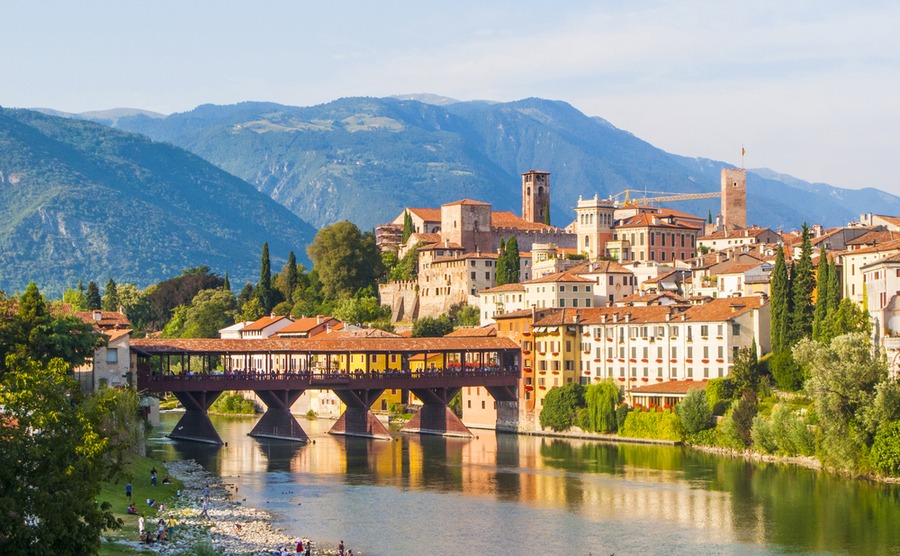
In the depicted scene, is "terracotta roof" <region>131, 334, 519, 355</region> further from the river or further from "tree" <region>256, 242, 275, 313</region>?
"tree" <region>256, 242, 275, 313</region>

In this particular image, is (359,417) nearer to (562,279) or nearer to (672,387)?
(672,387)

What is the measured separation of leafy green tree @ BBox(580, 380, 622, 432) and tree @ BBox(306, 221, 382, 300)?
5881 cm

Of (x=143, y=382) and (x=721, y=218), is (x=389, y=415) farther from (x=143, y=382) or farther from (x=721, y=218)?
(x=721, y=218)

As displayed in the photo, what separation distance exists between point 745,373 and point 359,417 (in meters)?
27.6

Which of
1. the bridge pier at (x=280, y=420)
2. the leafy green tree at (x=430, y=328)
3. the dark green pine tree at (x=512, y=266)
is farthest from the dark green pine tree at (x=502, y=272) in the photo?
the bridge pier at (x=280, y=420)

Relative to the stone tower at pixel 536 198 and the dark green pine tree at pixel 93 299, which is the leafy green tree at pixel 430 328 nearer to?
the dark green pine tree at pixel 93 299

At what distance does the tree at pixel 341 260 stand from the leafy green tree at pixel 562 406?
54312mm

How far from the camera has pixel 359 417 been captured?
96812 mm

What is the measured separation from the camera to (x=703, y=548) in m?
52.2

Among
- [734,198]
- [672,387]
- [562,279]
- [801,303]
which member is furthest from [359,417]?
[734,198]

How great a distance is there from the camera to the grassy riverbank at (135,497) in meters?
47.6

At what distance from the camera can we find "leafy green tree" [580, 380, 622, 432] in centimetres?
9056

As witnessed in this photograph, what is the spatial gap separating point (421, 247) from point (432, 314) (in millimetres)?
11826

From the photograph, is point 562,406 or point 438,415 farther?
point 438,415
